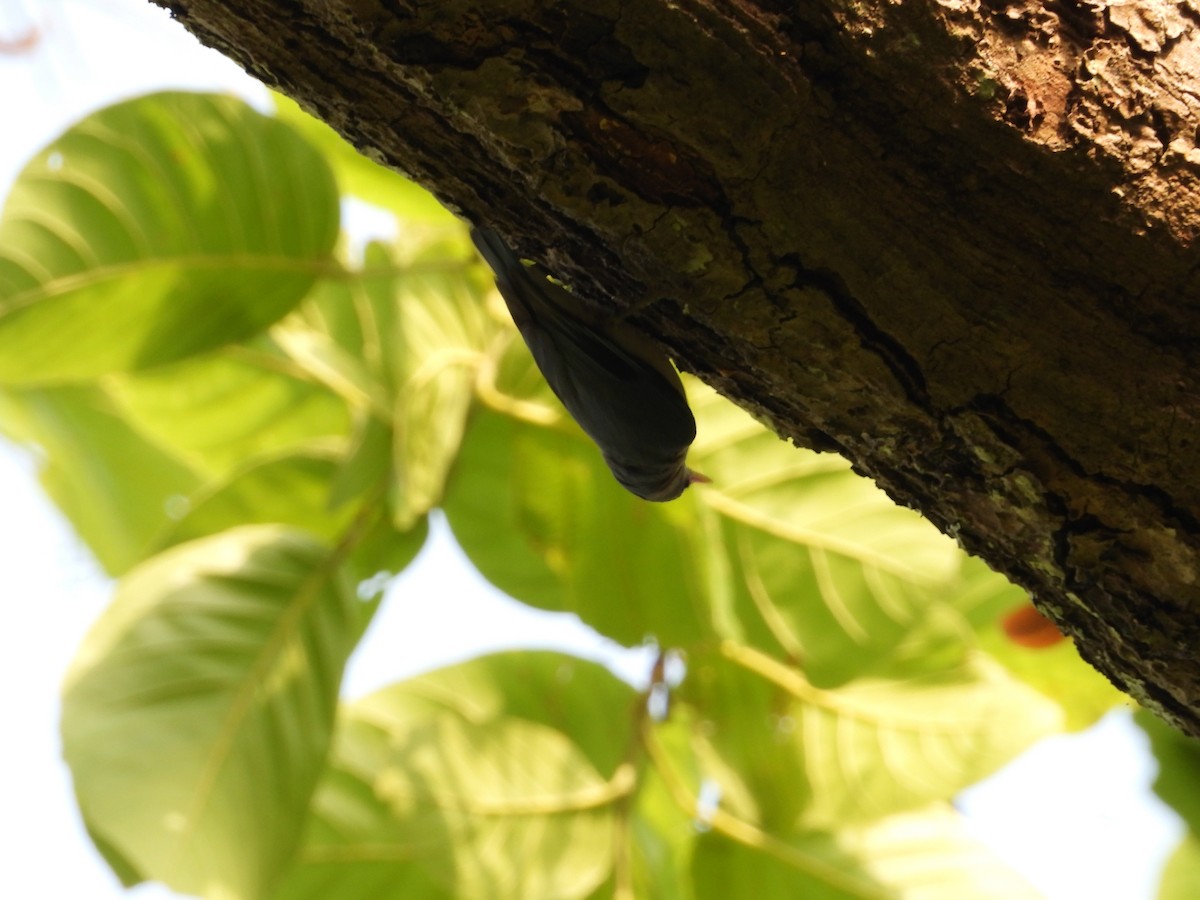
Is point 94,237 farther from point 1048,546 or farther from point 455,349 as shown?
point 1048,546

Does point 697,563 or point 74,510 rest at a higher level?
point 697,563

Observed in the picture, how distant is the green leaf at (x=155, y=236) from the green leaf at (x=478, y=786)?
32.0 inches

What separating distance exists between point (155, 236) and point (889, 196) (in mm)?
1424

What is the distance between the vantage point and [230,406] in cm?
235

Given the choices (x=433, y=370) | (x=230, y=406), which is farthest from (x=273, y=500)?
(x=433, y=370)

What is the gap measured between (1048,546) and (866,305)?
0.89 feet

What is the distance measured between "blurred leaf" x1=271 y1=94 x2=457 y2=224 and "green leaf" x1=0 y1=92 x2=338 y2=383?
0.22 metres

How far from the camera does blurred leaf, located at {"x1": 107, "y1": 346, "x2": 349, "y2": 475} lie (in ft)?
7.51

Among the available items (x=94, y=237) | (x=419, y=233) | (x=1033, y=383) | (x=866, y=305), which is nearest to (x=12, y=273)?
(x=94, y=237)

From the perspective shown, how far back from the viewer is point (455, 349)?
195 centimetres

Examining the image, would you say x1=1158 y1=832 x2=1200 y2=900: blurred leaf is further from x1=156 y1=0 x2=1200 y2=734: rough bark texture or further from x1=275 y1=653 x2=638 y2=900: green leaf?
x1=156 y1=0 x2=1200 y2=734: rough bark texture

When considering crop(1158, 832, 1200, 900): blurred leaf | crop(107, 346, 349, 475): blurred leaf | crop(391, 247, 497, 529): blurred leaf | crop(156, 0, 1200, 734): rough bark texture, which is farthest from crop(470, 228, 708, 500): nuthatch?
crop(1158, 832, 1200, 900): blurred leaf

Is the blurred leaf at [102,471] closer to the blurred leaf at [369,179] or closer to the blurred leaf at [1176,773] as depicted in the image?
the blurred leaf at [369,179]

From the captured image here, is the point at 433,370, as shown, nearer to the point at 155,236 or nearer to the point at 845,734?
the point at 155,236
